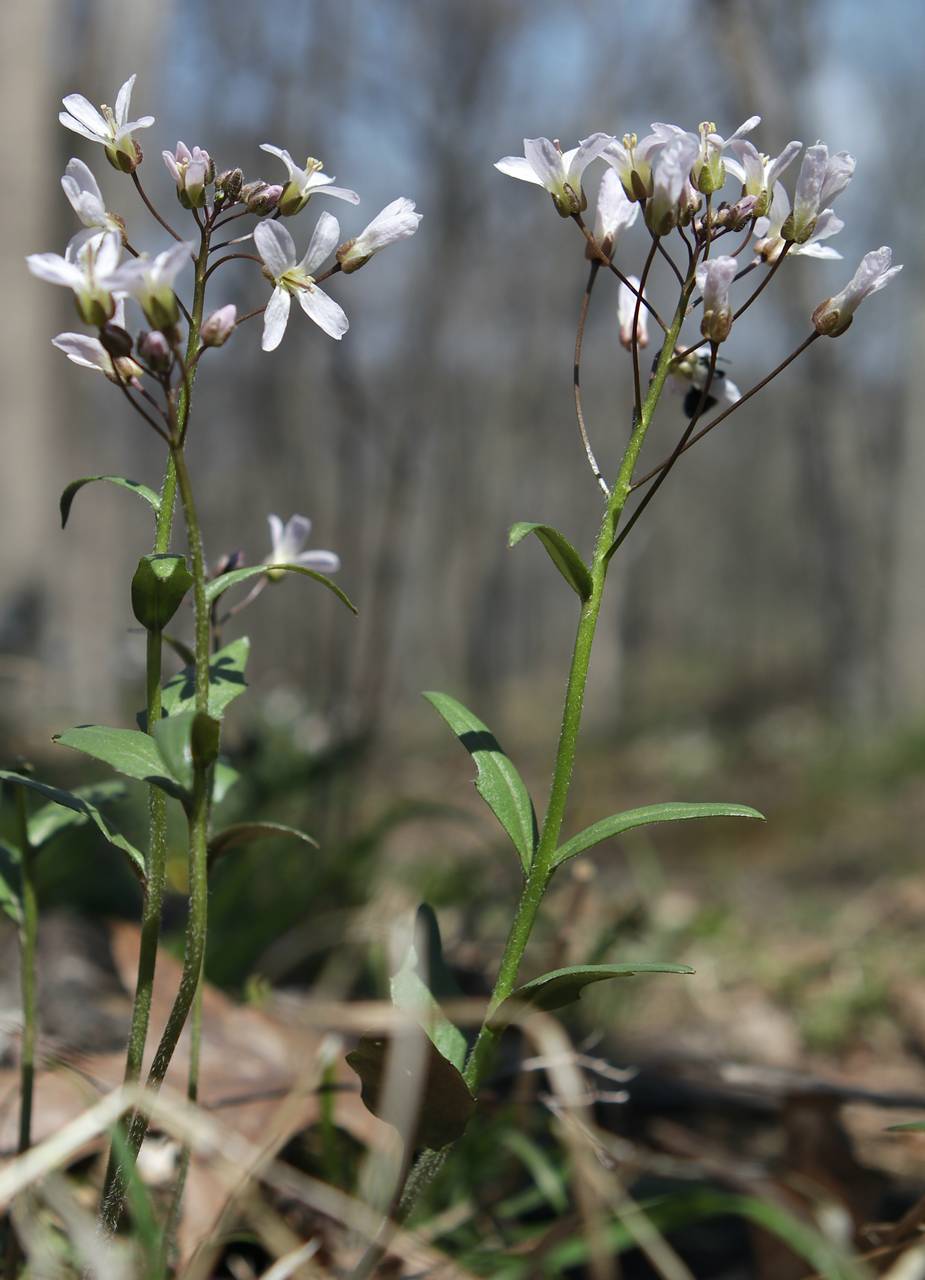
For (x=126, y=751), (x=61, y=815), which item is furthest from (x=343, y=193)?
(x=61, y=815)

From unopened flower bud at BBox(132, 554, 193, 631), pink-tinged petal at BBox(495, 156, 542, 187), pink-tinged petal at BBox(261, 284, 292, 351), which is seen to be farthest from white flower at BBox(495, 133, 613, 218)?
unopened flower bud at BBox(132, 554, 193, 631)

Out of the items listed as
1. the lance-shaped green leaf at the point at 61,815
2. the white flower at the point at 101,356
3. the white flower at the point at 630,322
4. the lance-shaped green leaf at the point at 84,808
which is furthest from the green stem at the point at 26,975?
the white flower at the point at 630,322

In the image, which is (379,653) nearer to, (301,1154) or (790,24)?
(301,1154)

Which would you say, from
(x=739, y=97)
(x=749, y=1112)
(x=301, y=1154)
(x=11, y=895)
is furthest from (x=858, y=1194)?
(x=739, y=97)

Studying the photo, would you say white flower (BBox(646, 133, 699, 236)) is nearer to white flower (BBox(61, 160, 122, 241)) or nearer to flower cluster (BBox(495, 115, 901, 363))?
flower cluster (BBox(495, 115, 901, 363))

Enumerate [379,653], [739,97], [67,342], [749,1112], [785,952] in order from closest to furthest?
[67,342]
[749,1112]
[785,952]
[379,653]
[739,97]

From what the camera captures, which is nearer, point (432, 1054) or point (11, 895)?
point (432, 1054)

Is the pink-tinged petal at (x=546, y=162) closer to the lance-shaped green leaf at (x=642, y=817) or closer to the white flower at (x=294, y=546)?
the white flower at (x=294, y=546)
